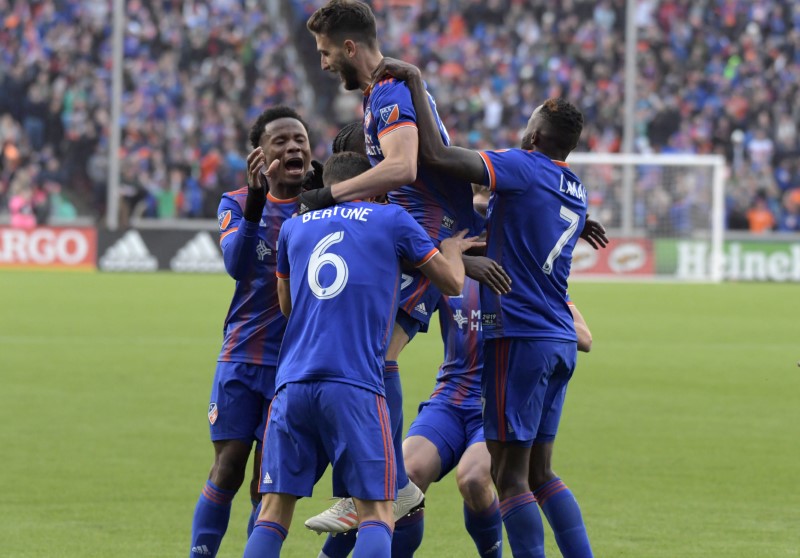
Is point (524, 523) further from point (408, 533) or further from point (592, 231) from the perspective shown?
point (592, 231)

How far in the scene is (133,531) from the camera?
7172 mm

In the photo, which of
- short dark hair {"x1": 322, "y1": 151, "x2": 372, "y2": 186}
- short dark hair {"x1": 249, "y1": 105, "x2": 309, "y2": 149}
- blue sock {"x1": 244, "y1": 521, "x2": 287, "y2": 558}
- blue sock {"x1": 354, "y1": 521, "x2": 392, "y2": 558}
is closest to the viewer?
blue sock {"x1": 354, "y1": 521, "x2": 392, "y2": 558}

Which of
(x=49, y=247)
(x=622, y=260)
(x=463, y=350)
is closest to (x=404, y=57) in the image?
(x=622, y=260)

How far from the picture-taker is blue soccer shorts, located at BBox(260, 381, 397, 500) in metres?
4.92

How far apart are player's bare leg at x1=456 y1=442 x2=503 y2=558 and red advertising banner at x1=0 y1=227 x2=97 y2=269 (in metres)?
23.0

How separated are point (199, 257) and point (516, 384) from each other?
2313 cm

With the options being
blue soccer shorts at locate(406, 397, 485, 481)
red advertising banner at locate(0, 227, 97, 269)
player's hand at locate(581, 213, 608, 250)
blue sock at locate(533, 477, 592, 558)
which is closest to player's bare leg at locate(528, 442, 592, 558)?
blue sock at locate(533, 477, 592, 558)

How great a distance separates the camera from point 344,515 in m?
5.32

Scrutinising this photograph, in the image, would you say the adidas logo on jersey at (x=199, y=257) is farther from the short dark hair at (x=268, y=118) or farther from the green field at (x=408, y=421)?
the short dark hair at (x=268, y=118)

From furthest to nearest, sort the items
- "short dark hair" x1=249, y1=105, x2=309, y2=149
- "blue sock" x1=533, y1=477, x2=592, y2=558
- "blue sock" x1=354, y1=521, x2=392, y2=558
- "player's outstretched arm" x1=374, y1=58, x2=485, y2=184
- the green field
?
the green field → "short dark hair" x1=249, y1=105, x2=309, y2=149 → "blue sock" x1=533, y1=477, x2=592, y2=558 → "player's outstretched arm" x1=374, y1=58, x2=485, y2=184 → "blue sock" x1=354, y1=521, x2=392, y2=558

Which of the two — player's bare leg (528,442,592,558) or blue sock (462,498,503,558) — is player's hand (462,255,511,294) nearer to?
player's bare leg (528,442,592,558)

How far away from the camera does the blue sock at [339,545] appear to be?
5.84 meters

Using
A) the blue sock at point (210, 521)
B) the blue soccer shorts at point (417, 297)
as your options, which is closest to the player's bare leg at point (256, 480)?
the blue sock at point (210, 521)

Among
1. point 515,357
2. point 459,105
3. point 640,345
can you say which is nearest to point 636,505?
point 515,357
